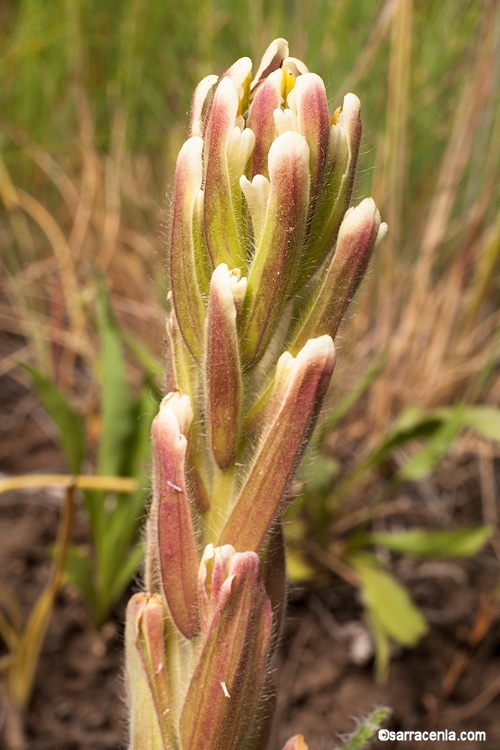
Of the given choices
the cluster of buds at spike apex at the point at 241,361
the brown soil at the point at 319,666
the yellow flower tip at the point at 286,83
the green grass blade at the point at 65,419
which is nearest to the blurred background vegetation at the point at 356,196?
the green grass blade at the point at 65,419

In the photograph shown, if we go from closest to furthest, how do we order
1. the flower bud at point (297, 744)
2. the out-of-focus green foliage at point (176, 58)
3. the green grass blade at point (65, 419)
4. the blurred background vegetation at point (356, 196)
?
the flower bud at point (297, 744)
the green grass blade at point (65, 419)
the blurred background vegetation at point (356, 196)
the out-of-focus green foliage at point (176, 58)

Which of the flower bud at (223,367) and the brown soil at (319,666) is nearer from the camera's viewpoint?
the flower bud at (223,367)

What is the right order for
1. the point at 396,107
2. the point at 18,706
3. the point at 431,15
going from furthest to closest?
the point at 431,15
the point at 396,107
the point at 18,706

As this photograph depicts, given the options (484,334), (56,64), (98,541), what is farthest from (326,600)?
(56,64)

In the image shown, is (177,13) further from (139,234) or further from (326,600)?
(326,600)

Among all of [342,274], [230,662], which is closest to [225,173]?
[342,274]

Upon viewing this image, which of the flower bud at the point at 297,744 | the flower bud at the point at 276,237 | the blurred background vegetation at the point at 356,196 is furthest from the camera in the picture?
the blurred background vegetation at the point at 356,196

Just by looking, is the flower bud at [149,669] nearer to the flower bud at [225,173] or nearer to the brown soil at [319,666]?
the flower bud at [225,173]

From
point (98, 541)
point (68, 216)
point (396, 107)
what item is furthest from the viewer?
point (68, 216)

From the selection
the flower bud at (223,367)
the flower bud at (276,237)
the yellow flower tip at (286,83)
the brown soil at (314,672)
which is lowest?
the brown soil at (314,672)
